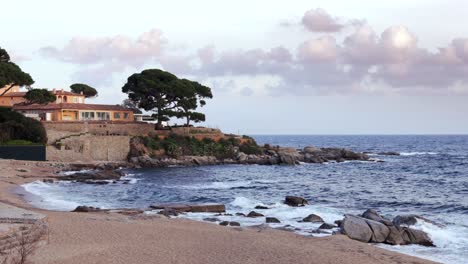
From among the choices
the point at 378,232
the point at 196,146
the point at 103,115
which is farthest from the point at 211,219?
the point at 103,115

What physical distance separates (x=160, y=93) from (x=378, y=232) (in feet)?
200

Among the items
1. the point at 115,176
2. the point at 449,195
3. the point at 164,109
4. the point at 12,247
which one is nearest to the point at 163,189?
the point at 115,176

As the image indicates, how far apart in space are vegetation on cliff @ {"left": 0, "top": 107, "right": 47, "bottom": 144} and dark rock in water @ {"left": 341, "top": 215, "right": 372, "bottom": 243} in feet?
164

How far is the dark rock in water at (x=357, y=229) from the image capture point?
77.6 feet

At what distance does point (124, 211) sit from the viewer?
3073 centimetres

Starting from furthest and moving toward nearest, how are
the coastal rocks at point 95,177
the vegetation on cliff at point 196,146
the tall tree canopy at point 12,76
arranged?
the vegetation on cliff at point 196,146 → the tall tree canopy at point 12,76 → the coastal rocks at point 95,177

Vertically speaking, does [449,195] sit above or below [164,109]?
below

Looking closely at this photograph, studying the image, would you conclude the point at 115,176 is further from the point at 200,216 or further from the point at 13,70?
the point at 200,216

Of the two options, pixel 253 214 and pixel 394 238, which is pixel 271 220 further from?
pixel 394 238

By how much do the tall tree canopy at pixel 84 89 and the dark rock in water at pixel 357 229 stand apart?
8562 cm

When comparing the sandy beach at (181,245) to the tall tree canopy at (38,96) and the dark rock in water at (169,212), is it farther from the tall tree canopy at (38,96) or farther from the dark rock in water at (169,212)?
the tall tree canopy at (38,96)

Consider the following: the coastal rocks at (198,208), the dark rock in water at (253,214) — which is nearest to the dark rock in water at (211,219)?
the dark rock in water at (253,214)

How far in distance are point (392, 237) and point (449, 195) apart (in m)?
20.7

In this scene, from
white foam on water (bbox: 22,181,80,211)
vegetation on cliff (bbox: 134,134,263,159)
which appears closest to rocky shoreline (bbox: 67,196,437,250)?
white foam on water (bbox: 22,181,80,211)
